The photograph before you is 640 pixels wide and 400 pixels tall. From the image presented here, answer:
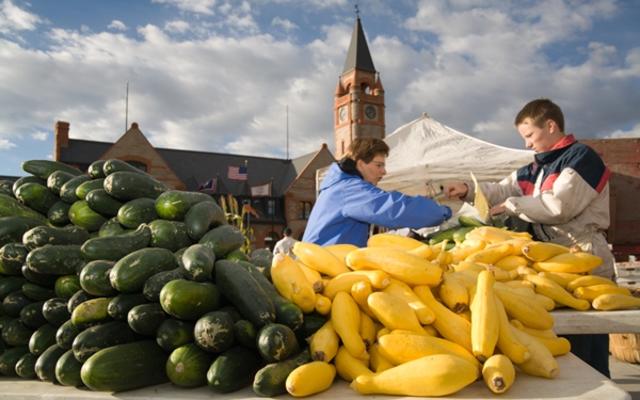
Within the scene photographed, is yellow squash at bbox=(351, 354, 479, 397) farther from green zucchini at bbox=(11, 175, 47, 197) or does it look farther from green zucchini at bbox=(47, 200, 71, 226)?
green zucchini at bbox=(11, 175, 47, 197)

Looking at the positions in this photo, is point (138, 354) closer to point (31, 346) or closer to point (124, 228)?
point (31, 346)

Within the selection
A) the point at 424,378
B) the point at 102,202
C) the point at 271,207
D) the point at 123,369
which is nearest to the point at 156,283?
the point at 123,369

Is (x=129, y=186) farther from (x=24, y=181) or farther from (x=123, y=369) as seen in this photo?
(x=123, y=369)

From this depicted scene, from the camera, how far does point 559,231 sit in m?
3.23

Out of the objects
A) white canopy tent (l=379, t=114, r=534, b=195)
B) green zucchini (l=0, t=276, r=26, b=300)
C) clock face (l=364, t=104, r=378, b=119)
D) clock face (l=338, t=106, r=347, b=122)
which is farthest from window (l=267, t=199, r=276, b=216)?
green zucchini (l=0, t=276, r=26, b=300)

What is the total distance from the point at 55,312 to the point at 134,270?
51 cm

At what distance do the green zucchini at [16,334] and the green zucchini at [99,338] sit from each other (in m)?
0.48

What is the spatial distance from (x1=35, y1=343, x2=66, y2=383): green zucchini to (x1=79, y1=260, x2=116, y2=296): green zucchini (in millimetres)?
283

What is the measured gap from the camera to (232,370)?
1.58 meters

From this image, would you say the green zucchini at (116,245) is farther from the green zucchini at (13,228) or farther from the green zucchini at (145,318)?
the green zucchini at (13,228)

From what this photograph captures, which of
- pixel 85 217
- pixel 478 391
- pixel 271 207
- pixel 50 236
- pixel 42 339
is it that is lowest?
pixel 478 391

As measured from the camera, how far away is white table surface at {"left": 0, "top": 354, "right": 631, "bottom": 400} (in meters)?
1.46

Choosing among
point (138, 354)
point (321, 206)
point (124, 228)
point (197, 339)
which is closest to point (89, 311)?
point (138, 354)

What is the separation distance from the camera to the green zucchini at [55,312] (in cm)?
203
